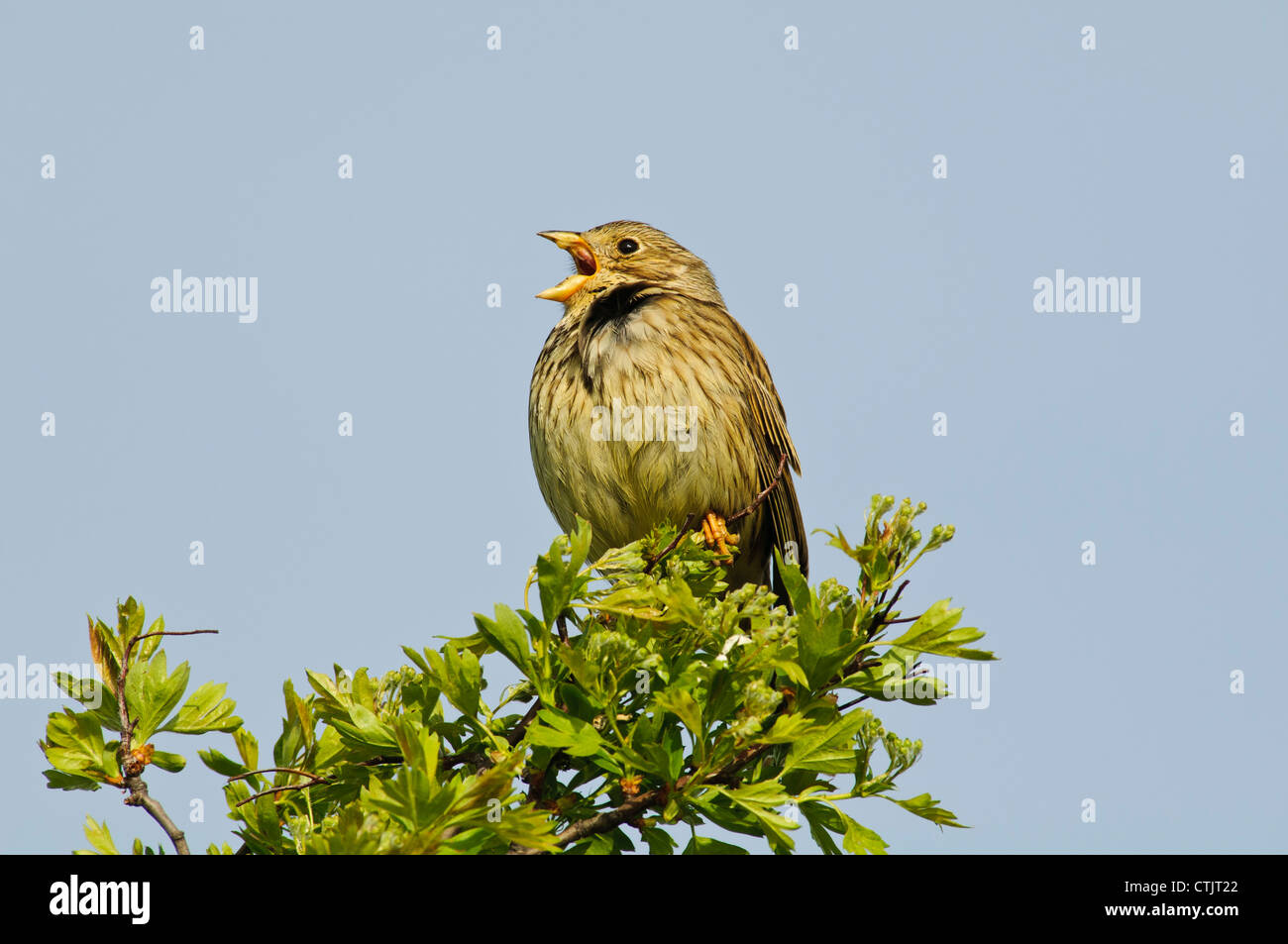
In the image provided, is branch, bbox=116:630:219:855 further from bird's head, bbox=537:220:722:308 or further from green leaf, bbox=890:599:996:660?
bird's head, bbox=537:220:722:308

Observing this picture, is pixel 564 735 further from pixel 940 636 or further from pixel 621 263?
pixel 621 263

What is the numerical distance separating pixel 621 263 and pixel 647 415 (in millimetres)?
1059

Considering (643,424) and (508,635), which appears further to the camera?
(643,424)

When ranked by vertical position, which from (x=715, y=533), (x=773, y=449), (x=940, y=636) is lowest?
(x=940, y=636)

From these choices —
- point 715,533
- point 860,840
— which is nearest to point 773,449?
point 715,533

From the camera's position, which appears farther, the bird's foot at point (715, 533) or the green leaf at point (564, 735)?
the bird's foot at point (715, 533)

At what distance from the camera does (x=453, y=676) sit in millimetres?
3041

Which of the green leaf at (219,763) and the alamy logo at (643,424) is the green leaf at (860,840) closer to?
the green leaf at (219,763)

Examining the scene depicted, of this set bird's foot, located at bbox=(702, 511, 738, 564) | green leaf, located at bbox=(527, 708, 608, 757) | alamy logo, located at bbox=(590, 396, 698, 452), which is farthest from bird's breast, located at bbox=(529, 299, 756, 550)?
green leaf, located at bbox=(527, 708, 608, 757)

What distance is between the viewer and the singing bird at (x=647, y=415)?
17.0ft

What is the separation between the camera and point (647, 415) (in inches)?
206

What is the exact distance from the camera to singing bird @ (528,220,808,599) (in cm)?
519
